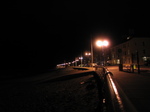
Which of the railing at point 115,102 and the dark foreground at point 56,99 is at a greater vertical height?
the railing at point 115,102

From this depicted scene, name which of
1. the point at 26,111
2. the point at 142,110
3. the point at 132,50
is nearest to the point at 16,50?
the point at 132,50

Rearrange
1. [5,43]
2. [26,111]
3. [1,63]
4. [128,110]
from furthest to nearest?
[5,43], [1,63], [26,111], [128,110]

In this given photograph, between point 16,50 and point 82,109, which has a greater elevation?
point 16,50

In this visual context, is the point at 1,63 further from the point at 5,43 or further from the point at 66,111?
the point at 66,111

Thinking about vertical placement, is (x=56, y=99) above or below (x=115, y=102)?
below

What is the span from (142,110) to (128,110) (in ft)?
2.42

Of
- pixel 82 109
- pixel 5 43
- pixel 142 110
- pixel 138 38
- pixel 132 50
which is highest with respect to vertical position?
pixel 5 43

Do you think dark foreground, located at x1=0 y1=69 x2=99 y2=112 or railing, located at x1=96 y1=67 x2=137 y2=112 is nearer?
railing, located at x1=96 y1=67 x2=137 y2=112

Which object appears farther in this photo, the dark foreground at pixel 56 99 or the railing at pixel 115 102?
the dark foreground at pixel 56 99

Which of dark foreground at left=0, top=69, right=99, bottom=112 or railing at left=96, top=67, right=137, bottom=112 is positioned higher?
railing at left=96, top=67, right=137, bottom=112

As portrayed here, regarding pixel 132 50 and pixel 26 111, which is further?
pixel 132 50

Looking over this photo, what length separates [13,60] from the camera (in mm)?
96062

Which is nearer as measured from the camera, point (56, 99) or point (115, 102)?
point (115, 102)

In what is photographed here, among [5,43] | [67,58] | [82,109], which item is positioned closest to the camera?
[82,109]
